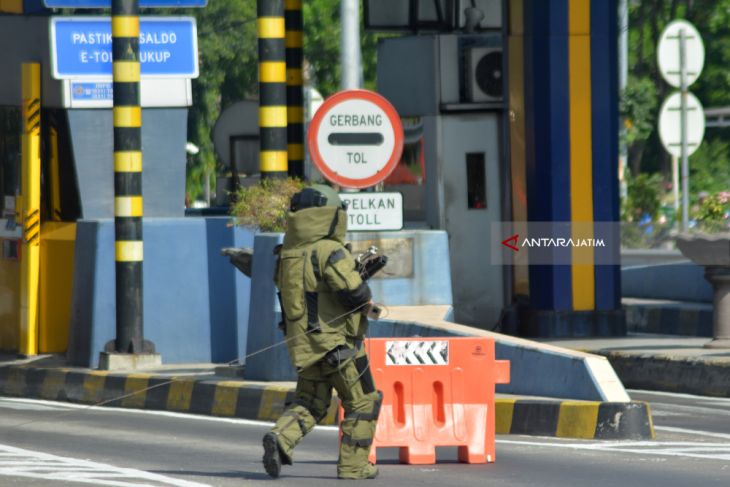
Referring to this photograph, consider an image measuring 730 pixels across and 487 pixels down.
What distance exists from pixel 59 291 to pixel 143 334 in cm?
167

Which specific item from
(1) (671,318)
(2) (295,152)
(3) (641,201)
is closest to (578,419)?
(2) (295,152)

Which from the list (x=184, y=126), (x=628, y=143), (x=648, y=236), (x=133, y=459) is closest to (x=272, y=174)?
(x=184, y=126)

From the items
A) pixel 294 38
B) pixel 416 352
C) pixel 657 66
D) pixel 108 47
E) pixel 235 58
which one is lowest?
pixel 416 352

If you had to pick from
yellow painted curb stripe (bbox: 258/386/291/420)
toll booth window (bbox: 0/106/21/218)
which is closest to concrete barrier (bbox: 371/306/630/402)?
yellow painted curb stripe (bbox: 258/386/291/420)

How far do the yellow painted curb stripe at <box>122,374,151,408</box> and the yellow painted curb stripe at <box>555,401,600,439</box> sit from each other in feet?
13.0

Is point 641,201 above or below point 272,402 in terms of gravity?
above

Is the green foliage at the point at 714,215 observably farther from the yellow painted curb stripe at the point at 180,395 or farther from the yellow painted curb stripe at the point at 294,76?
the yellow painted curb stripe at the point at 180,395

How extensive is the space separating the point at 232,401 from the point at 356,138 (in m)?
2.12

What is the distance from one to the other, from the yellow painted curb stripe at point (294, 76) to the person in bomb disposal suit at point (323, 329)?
8.92m

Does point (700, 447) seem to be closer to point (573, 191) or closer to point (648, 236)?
point (573, 191)

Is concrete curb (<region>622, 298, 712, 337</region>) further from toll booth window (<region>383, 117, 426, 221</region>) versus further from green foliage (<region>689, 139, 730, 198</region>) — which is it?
green foliage (<region>689, 139, 730, 198</region>)

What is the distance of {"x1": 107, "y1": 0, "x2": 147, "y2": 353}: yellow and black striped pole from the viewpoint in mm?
16484

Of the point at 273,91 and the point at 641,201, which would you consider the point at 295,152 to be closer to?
the point at 273,91

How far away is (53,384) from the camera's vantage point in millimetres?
16719
